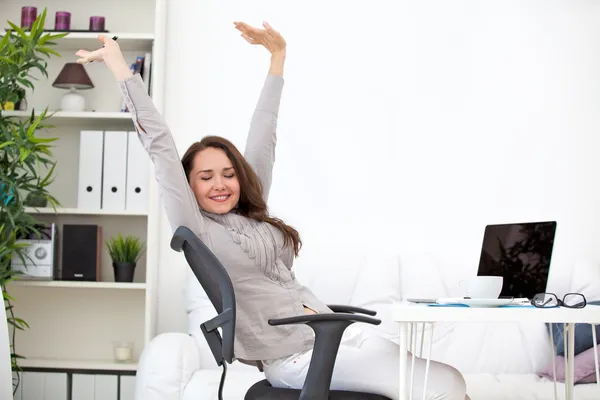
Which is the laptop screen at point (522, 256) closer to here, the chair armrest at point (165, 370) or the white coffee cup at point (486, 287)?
the white coffee cup at point (486, 287)

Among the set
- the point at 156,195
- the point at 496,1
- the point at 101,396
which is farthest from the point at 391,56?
the point at 101,396

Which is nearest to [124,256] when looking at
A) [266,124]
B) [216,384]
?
[216,384]

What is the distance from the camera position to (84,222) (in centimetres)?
395

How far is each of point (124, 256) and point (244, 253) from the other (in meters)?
1.72

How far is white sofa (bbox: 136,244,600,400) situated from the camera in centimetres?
303

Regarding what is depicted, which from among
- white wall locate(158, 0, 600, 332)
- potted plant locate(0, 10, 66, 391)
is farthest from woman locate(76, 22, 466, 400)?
white wall locate(158, 0, 600, 332)

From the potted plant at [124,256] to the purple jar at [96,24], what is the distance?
99 centimetres

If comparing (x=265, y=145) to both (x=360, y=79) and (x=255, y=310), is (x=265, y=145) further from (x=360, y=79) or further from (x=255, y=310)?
(x=360, y=79)

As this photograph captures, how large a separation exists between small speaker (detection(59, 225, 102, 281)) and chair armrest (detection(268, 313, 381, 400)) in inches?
79.7

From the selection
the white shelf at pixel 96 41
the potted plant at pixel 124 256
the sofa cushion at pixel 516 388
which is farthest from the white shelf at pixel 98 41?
the sofa cushion at pixel 516 388

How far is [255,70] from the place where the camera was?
154 inches

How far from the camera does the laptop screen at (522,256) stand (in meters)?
2.13

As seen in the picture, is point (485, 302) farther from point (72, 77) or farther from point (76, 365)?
point (72, 77)

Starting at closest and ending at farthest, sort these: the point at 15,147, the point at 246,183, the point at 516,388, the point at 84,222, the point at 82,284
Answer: the point at 246,183
the point at 516,388
the point at 15,147
the point at 82,284
the point at 84,222
